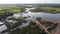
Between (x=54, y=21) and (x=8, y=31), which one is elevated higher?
(x=54, y=21)

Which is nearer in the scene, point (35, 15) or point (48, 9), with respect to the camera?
point (35, 15)

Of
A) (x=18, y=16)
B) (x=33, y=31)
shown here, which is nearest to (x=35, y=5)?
(x=18, y=16)

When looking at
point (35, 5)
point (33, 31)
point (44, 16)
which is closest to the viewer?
point (33, 31)

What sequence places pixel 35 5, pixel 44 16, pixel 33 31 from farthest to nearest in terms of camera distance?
pixel 35 5, pixel 44 16, pixel 33 31

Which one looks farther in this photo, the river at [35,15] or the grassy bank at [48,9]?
the grassy bank at [48,9]

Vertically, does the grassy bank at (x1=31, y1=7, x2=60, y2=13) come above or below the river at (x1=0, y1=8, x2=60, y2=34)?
above

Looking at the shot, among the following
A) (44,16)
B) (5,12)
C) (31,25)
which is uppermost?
(5,12)

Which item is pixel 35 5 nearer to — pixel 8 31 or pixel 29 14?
pixel 29 14

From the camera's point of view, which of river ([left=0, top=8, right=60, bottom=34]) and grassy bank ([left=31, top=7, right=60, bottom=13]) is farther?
grassy bank ([left=31, top=7, right=60, bottom=13])

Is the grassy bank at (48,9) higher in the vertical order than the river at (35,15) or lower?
higher

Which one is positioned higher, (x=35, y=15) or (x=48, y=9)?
(x=48, y=9)

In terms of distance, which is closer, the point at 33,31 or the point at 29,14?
the point at 33,31
